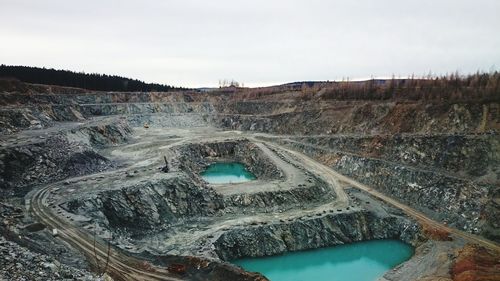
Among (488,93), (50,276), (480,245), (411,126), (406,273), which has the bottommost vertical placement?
(406,273)

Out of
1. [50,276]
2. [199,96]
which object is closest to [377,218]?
[50,276]

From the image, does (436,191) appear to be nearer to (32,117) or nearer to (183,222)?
(183,222)

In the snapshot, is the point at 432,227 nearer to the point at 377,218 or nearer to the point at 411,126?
the point at 377,218

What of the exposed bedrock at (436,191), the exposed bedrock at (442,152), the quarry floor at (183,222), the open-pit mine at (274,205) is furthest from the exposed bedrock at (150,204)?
the exposed bedrock at (442,152)

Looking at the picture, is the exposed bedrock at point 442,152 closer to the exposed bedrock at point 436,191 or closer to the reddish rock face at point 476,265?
the exposed bedrock at point 436,191

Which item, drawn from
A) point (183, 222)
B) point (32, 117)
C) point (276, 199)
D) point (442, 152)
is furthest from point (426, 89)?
point (32, 117)

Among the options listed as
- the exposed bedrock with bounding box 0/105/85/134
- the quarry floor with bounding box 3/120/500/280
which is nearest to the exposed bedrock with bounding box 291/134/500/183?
the quarry floor with bounding box 3/120/500/280
